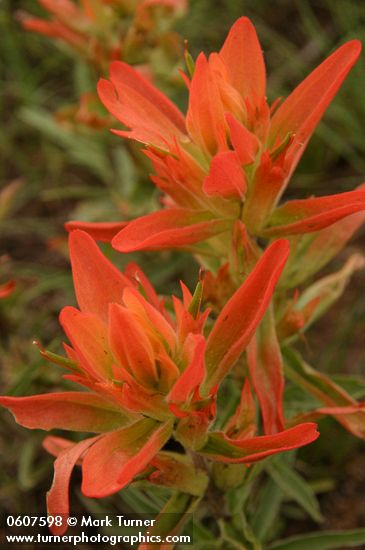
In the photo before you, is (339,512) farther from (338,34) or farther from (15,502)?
(338,34)

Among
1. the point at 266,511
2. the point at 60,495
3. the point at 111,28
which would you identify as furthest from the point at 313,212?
the point at 111,28

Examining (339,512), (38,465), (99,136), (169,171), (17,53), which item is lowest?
(339,512)

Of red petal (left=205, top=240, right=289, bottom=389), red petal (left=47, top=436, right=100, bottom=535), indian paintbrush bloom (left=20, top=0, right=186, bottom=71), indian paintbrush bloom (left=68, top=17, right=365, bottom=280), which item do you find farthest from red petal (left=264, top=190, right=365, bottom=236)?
indian paintbrush bloom (left=20, top=0, right=186, bottom=71)

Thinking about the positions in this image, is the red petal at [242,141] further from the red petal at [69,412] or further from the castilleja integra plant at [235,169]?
the red petal at [69,412]

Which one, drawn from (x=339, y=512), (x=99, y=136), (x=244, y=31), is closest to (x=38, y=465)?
(x=339, y=512)

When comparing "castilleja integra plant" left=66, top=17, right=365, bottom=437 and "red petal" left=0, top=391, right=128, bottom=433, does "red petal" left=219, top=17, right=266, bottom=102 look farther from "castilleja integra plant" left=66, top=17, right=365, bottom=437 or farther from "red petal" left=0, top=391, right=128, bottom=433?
"red petal" left=0, top=391, right=128, bottom=433
